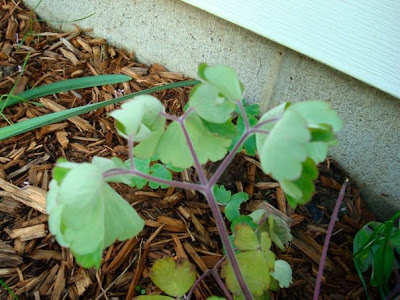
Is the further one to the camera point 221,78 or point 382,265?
point 382,265

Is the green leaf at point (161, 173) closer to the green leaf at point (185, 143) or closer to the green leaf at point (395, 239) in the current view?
the green leaf at point (185, 143)

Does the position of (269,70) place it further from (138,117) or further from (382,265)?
(138,117)

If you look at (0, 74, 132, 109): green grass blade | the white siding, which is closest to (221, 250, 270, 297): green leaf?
the white siding

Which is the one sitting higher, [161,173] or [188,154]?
[188,154]

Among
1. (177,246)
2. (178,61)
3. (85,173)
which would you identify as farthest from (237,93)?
(178,61)

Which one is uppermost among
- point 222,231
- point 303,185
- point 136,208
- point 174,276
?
point 303,185

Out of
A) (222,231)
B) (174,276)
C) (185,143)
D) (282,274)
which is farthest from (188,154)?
(282,274)

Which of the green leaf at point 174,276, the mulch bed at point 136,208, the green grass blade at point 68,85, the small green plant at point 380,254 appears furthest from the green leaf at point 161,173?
the small green plant at point 380,254
